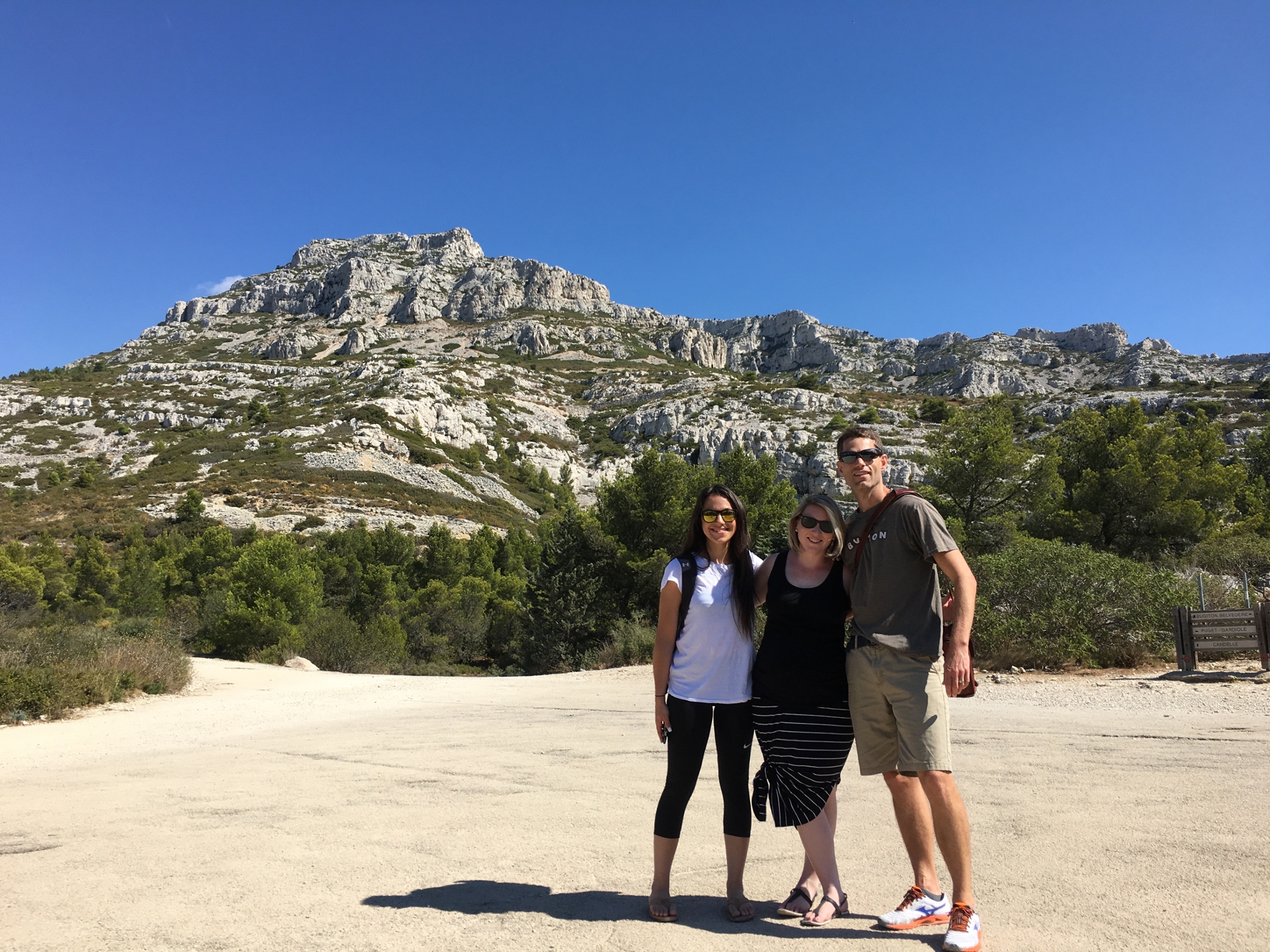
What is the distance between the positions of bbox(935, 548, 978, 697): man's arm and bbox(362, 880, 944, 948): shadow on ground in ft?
2.87

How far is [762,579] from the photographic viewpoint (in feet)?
9.64

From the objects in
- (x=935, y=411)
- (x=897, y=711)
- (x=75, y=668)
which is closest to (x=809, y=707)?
(x=897, y=711)

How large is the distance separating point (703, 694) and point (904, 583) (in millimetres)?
888

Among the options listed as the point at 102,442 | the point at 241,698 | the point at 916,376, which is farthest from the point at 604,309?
the point at 241,698

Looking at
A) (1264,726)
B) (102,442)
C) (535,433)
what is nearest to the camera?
(1264,726)

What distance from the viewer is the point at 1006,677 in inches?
383

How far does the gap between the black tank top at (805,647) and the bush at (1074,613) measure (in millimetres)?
9244

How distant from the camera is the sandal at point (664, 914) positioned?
8.49ft

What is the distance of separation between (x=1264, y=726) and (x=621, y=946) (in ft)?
22.6

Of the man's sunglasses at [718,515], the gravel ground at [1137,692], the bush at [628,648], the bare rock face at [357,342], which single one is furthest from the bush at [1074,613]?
the bare rock face at [357,342]

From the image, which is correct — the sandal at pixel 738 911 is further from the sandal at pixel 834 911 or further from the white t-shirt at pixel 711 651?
the white t-shirt at pixel 711 651

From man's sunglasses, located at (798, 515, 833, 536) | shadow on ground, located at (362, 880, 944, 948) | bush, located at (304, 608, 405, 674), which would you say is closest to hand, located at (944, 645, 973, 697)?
man's sunglasses, located at (798, 515, 833, 536)

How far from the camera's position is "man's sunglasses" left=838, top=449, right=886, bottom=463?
292 centimetres

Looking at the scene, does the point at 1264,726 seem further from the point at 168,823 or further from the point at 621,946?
the point at 168,823
